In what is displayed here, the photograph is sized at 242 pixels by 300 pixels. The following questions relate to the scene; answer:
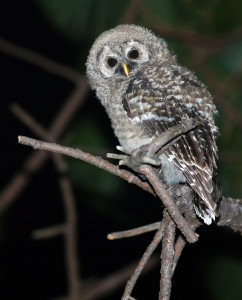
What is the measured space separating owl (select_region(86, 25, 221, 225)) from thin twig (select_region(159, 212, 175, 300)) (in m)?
0.40

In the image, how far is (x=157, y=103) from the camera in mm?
3277

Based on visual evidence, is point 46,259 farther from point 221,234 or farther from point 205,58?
point 205,58

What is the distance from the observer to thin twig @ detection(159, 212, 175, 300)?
7.29ft

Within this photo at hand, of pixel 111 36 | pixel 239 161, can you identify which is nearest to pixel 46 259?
pixel 239 161

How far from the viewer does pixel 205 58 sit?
606cm

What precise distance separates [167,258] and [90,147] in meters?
3.52

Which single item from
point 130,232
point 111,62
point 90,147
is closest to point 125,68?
point 111,62

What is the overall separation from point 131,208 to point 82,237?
46.4 inches

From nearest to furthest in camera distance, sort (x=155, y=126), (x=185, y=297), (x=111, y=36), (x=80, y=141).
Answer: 1. (x=155, y=126)
2. (x=111, y=36)
3. (x=80, y=141)
4. (x=185, y=297)

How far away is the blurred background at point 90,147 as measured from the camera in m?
5.45

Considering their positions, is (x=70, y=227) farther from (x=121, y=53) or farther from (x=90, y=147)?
(x=90, y=147)

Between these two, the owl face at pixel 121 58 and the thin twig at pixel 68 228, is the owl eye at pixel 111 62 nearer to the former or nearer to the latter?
the owl face at pixel 121 58

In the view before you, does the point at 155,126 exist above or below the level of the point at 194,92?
below

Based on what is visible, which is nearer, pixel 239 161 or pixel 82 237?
pixel 239 161
